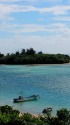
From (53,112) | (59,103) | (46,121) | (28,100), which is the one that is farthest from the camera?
(28,100)

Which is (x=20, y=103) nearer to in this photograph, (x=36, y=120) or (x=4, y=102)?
(x=4, y=102)

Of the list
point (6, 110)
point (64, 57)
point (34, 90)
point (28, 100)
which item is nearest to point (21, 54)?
point (64, 57)

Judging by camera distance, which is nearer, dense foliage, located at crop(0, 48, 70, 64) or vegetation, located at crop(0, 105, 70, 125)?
vegetation, located at crop(0, 105, 70, 125)

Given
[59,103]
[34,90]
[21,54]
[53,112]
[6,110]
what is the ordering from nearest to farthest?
[6,110] → [53,112] → [59,103] → [34,90] → [21,54]

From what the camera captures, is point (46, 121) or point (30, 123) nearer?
point (30, 123)

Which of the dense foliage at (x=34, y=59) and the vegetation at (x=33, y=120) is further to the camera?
the dense foliage at (x=34, y=59)

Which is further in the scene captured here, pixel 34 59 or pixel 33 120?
pixel 34 59

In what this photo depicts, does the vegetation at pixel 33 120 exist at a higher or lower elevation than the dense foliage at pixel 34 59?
lower

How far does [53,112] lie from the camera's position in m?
33.2

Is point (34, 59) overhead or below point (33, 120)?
overhead

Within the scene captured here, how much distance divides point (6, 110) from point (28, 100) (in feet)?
55.8

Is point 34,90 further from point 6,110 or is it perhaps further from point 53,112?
point 6,110

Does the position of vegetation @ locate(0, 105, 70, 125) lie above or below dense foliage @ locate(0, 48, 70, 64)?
below

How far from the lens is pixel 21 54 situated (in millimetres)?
131250
